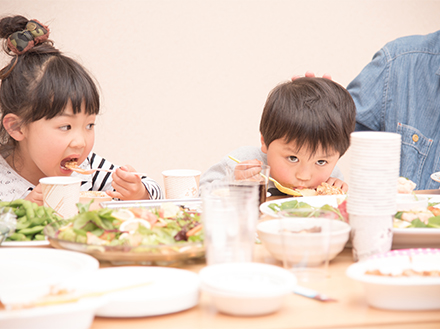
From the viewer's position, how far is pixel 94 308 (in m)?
0.56

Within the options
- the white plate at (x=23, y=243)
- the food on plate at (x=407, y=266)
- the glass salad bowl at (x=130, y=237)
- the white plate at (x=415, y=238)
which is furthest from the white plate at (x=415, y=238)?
the white plate at (x=23, y=243)

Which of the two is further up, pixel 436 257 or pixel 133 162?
pixel 436 257

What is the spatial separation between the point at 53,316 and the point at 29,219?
474 mm

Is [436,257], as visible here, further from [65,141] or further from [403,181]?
[65,141]

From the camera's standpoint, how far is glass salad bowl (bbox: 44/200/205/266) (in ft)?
2.49

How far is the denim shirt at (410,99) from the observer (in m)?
2.02

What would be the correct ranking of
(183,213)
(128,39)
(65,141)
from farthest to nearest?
(128,39) → (65,141) → (183,213)

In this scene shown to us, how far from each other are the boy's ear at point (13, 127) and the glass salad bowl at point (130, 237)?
866 millimetres

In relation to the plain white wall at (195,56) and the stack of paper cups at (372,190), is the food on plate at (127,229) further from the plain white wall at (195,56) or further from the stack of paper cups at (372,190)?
the plain white wall at (195,56)

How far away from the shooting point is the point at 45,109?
5.19ft

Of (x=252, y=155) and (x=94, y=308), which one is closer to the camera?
(x=94, y=308)

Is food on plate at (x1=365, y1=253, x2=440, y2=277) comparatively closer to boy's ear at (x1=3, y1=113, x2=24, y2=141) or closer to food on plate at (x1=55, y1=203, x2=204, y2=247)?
food on plate at (x1=55, y1=203, x2=204, y2=247)

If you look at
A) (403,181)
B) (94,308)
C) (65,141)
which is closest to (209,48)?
(65,141)

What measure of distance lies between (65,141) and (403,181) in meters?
1.13
